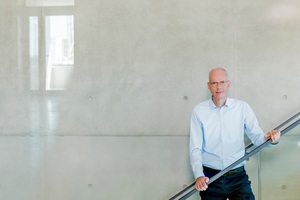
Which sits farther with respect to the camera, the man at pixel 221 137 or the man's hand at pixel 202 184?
the man at pixel 221 137

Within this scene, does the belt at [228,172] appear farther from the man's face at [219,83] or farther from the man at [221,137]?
the man's face at [219,83]

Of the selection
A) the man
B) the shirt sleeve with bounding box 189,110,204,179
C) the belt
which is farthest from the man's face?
the belt

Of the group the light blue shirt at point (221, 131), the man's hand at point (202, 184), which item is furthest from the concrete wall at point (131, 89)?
the man's hand at point (202, 184)

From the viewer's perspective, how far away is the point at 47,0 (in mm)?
3633

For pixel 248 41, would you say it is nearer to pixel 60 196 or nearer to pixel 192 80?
pixel 192 80

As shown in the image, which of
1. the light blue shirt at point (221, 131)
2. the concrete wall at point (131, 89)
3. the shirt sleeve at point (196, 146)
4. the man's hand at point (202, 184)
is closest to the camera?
the man's hand at point (202, 184)

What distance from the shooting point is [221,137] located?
2.95m

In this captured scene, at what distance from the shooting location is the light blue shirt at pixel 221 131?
9.69ft

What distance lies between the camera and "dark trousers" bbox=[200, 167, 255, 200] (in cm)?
A: 284

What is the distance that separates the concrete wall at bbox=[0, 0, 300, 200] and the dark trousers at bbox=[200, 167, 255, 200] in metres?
0.54

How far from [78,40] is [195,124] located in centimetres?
144

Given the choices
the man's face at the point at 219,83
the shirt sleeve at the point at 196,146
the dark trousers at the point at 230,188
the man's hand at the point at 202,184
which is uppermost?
the man's face at the point at 219,83

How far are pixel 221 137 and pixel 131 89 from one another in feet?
3.46

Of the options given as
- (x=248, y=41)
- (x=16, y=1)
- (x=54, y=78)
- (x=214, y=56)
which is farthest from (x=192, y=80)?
(x=16, y=1)
